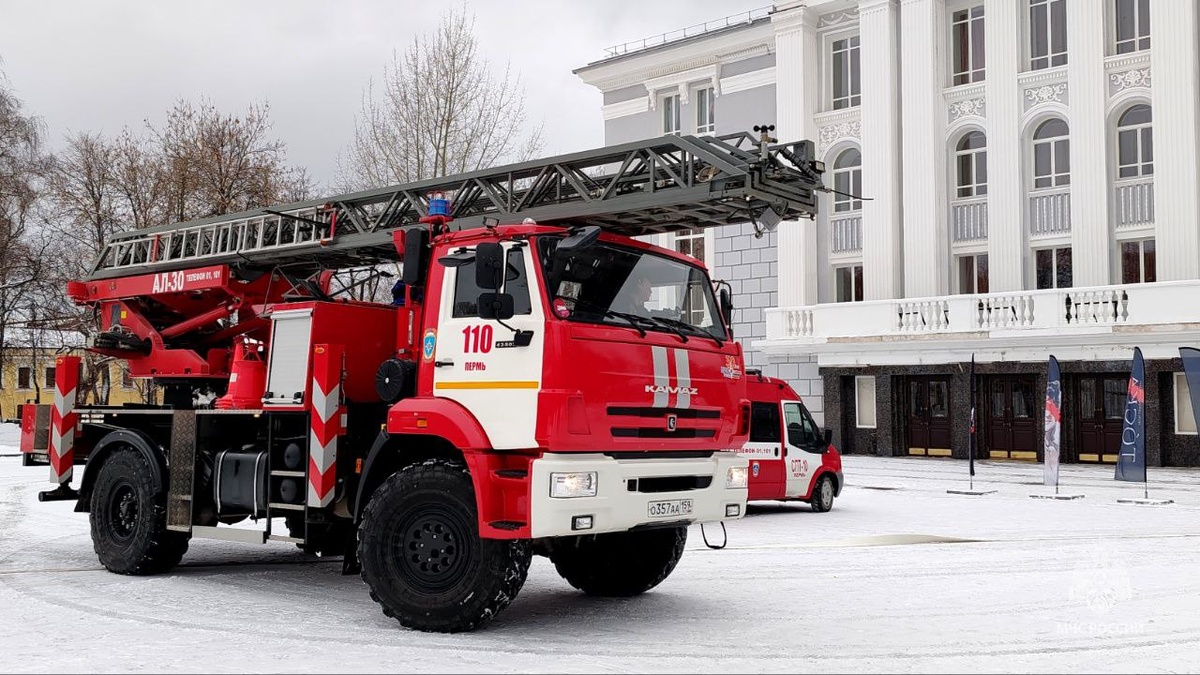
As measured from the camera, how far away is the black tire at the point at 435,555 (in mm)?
7926

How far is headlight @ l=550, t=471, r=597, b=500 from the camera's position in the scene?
299 inches

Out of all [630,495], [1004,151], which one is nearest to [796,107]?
[1004,151]

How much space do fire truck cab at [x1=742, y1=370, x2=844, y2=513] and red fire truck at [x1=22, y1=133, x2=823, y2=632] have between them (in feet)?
24.0

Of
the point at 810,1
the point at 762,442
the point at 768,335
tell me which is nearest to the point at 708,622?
the point at 762,442

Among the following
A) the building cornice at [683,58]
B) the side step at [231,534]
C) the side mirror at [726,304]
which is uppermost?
the building cornice at [683,58]

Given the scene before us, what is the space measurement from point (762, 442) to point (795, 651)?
9.70 meters

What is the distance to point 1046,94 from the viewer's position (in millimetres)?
32625

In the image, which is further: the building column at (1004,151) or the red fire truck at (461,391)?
the building column at (1004,151)

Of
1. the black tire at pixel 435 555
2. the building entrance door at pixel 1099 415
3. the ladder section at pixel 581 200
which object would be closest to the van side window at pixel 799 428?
the ladder section at pixel 581 200

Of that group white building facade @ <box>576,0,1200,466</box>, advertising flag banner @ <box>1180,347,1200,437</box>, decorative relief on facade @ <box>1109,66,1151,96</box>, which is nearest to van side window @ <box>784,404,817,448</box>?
advertising flag banner @ <box>1180,347,1200,437</box>

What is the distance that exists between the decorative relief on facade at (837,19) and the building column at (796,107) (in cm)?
35

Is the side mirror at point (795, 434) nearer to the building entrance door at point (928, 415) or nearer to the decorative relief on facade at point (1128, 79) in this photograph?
the building entrance door at point (928, 415)

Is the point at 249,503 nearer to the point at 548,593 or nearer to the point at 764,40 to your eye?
the point at 548,593

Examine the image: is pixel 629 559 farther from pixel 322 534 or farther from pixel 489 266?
pixel 489 266
